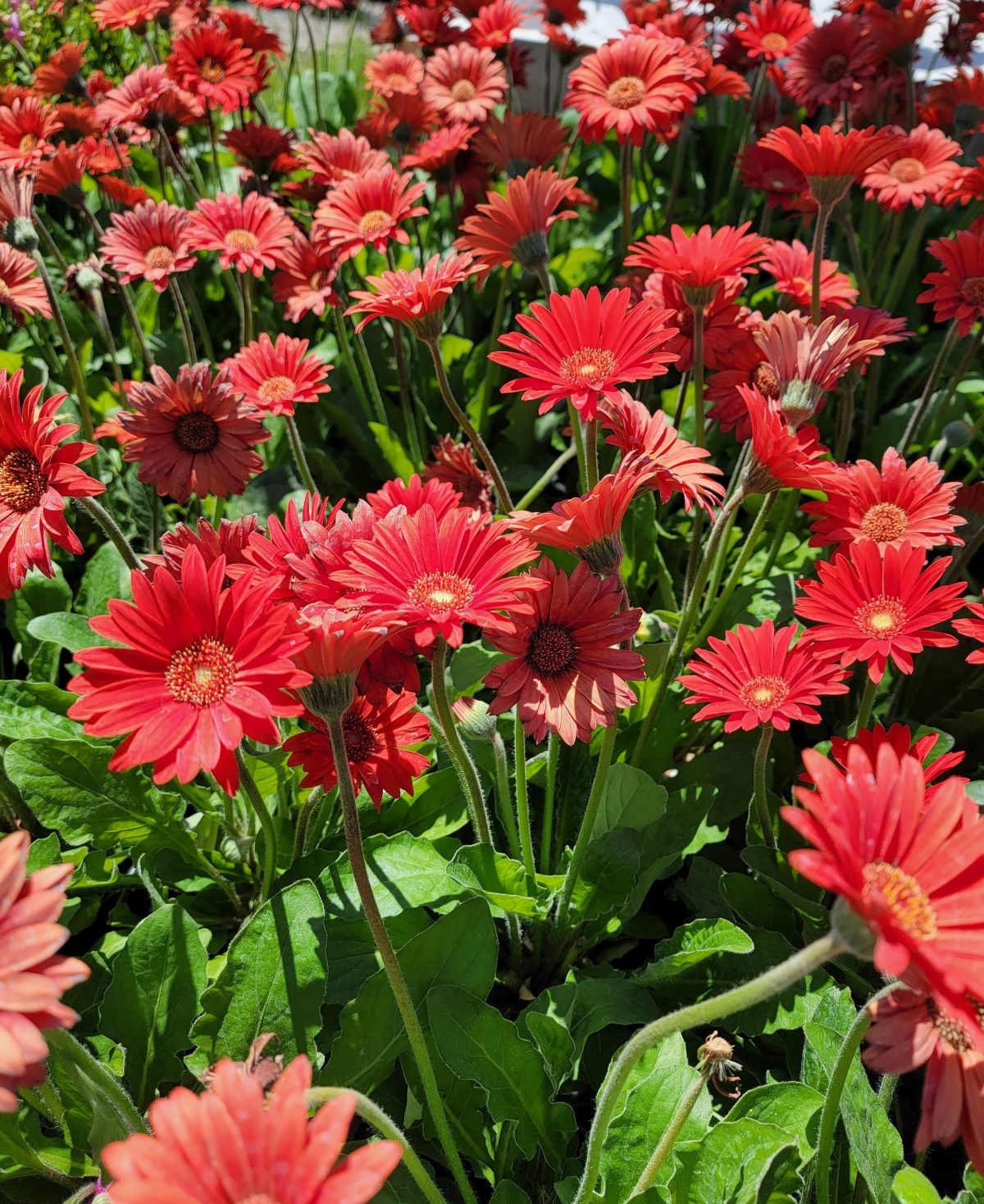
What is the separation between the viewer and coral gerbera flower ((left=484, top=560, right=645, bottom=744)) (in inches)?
52.6

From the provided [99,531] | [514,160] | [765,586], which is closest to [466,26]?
[514,160]

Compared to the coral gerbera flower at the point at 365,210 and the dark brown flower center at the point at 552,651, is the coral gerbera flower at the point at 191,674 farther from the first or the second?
the coral gerbera flower at the point at 365,210

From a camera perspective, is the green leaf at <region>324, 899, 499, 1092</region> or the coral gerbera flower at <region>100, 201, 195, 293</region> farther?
the coral gerbera flower at <region>100, 201, 195, 293</region>

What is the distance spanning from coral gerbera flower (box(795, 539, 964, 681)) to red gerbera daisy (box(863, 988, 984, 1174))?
659 mm

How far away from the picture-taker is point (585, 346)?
166cm

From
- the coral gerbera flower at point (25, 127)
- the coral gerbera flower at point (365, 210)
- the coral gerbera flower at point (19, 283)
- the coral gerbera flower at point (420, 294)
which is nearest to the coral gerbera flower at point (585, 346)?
the coral gerbera flower at point (420, 294)

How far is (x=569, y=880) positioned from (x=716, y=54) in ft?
10.7

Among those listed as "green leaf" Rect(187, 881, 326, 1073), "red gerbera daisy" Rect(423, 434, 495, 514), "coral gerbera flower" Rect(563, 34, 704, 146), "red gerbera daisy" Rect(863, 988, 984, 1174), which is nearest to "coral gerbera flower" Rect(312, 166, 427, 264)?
"red gerbera daisy" Rect(423, 434, 495, 514)

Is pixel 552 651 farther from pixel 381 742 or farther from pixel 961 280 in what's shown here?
pixel 961 280

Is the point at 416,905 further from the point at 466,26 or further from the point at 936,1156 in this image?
the point at 466,26

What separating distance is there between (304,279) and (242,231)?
250 millimetres

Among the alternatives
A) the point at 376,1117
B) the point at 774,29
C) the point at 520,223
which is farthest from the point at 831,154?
the point at 376,1117

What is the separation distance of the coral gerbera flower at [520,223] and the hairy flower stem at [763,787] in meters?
1.11

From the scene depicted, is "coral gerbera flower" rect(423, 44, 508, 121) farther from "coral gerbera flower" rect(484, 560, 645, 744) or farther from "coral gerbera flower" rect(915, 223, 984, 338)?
"coral gerbera flower" rect(484, 560, 645, 744)
